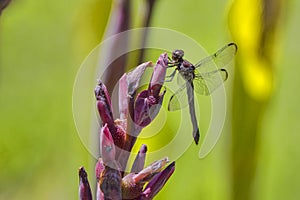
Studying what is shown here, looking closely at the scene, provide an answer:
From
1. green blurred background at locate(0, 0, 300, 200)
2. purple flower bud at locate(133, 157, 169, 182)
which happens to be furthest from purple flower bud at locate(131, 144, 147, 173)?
green blurred background at locate(0, 0, 300, 200)

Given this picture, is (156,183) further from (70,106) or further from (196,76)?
(70,106)

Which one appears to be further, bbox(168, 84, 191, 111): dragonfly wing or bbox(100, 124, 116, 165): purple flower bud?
bbox(168, 84, 191, 111): dragonfly wing

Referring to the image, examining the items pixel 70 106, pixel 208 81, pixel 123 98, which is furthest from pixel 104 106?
pixel 70 106

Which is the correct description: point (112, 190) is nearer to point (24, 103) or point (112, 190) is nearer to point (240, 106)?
point (240, 106)

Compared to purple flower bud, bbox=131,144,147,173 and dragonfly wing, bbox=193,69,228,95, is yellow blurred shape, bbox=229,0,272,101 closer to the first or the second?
dragonfly wing, bbox=193,69,228,95

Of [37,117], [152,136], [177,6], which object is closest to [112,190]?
[152,136]
